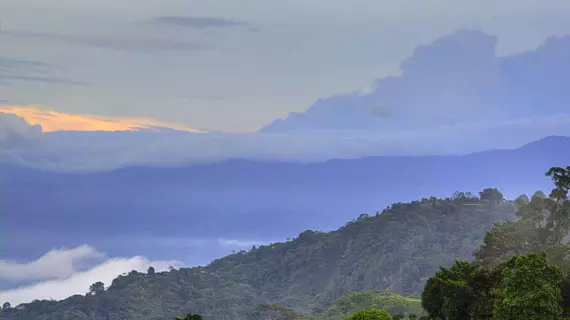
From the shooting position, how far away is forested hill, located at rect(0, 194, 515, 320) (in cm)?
16650

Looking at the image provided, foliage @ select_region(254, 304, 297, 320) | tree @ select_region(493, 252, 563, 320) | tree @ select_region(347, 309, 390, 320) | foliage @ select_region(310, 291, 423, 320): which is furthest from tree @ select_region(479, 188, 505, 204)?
tree @ select_region(493, 252, 563, 320)

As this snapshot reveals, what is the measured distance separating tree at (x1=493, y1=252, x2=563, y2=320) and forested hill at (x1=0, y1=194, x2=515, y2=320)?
10891cm

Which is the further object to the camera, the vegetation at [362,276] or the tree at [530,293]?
the vegetation at [362,276]

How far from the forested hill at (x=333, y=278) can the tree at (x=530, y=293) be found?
109m

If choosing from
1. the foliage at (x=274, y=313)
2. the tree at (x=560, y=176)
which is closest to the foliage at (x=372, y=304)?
the foliage at (x=274, y=313)

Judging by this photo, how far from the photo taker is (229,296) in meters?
179

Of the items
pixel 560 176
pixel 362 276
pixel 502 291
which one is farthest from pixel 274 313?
pixel 502 291

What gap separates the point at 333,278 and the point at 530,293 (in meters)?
141

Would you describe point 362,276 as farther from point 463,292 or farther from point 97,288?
point 463,292

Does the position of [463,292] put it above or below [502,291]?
above

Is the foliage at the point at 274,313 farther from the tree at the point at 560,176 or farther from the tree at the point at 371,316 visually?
the tree at the point at 371,316

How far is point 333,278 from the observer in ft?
617

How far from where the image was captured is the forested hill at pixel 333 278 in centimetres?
16650

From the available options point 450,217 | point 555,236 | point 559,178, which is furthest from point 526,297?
point 450,217
